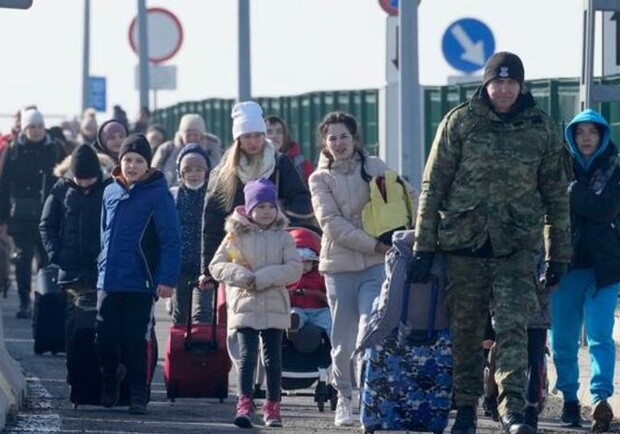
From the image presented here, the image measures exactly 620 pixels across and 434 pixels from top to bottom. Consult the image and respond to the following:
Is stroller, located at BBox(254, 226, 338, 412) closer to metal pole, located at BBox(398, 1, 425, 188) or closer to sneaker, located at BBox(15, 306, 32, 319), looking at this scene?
metal pole, located at BBox(398, 1, 425, 188)

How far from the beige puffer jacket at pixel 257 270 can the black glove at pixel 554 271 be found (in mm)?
1798

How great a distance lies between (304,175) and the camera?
19.9 meters

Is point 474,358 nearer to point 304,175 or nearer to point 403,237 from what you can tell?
point 403,237

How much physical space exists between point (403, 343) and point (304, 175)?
19.3 feet

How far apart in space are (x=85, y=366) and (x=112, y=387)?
213 mm

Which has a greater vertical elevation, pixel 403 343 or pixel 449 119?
pixel 449 119

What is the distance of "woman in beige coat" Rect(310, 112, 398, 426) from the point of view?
15570 mm

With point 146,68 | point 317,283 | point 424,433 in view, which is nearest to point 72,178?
point 317,283

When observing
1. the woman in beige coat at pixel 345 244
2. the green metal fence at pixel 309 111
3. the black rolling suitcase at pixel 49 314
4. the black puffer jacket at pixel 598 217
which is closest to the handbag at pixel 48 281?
the black rolling suitcase at pixel 49 314

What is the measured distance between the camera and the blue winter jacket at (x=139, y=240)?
15.8 meters

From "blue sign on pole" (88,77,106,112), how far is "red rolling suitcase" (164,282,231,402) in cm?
3749

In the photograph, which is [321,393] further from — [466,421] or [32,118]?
[32,118]

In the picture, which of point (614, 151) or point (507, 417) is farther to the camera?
point (614, 151)

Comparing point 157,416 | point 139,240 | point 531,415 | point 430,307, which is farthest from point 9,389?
point 531,415
